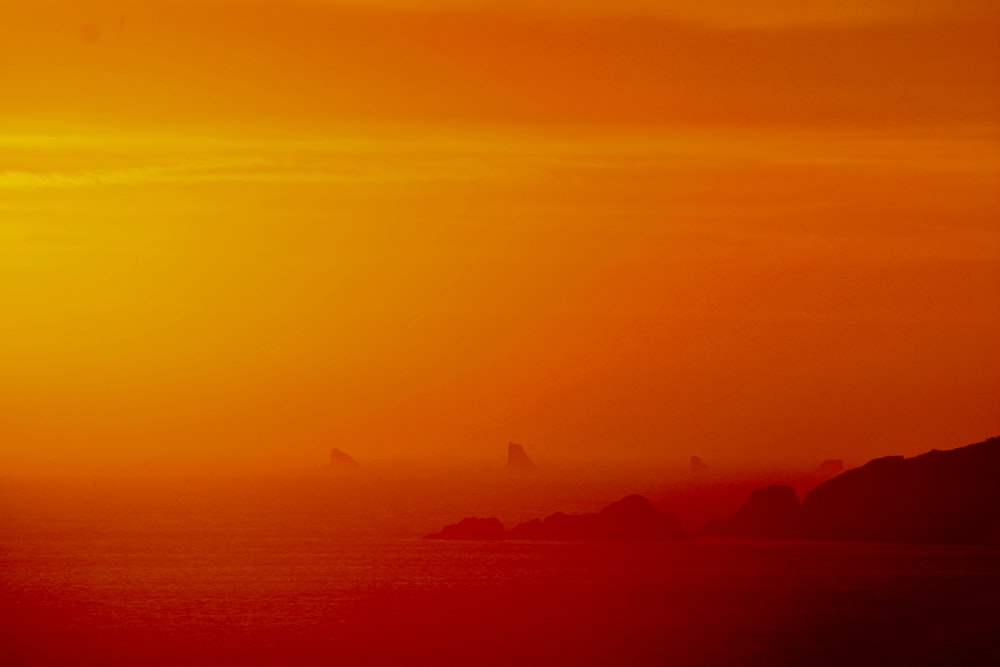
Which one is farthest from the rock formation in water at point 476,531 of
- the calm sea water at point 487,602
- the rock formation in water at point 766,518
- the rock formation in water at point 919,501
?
the rock formation in water at point 919,501

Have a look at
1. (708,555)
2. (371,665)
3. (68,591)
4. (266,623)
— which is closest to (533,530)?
(708,555)

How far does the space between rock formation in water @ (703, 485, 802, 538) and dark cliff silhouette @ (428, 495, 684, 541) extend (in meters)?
5.75

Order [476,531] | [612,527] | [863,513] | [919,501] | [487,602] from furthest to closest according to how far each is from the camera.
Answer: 1. [476,531]
2. [612,527]
3. [863,513]
4. [919,501]
5. [487,602]

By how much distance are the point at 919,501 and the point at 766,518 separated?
48.4ft

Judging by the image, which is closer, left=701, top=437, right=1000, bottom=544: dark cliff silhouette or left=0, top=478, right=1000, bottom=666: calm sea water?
left=0, top=478, right=1000, bottom=666: calm sea water

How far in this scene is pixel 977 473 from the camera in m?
128

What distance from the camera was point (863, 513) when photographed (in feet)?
447

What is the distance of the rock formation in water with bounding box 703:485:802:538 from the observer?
140 m

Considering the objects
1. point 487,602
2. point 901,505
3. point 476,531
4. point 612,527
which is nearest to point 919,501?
point 901,505

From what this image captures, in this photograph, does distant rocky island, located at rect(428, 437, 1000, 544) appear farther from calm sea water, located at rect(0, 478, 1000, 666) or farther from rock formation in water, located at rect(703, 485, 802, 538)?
calm sea water, located at rect(0, 478, 1000, 666)

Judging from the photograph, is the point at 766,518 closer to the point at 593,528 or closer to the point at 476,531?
the point at 593,528

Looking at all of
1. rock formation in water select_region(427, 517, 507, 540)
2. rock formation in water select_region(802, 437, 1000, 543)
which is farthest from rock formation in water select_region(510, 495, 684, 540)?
rock formation in water select_region(802, 437, 1000, 543)

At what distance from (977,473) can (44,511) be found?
385ft

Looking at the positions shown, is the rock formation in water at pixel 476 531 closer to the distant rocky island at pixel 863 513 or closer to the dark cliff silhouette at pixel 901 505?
the distant rocky island at pixel 863 513
